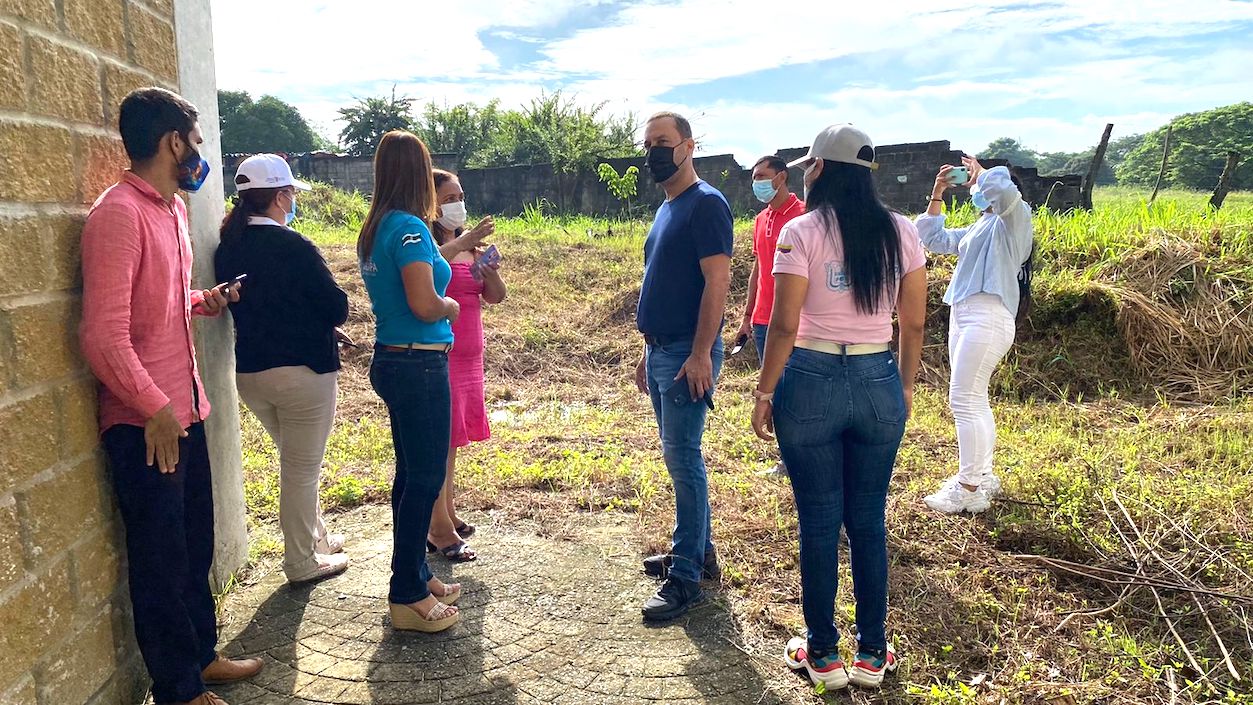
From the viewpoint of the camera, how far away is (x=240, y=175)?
121 inches

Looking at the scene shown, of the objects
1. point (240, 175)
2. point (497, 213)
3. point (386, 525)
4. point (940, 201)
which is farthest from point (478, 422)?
point (497, 213)

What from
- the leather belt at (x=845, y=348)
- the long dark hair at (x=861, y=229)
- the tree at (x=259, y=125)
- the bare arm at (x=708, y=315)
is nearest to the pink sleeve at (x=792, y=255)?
the long dark hair at (x=861, y=229)

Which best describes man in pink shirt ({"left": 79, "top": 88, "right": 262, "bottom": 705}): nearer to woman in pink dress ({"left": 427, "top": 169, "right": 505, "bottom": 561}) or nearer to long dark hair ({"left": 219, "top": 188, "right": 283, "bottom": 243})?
long dark hair ({"left": 219, "top": 188, "right": 283, "bottom": 243})

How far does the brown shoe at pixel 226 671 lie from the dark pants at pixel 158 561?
0.19 meters

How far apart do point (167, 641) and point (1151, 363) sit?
25.1ft

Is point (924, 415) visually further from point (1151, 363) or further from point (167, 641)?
point (167, 641)

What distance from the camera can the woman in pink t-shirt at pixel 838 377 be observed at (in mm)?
2551

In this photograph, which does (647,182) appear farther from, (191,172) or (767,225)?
(191,172)

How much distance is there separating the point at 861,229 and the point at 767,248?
224 cm

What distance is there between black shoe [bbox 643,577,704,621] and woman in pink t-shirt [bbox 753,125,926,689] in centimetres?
64

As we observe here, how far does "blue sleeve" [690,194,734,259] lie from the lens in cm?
302

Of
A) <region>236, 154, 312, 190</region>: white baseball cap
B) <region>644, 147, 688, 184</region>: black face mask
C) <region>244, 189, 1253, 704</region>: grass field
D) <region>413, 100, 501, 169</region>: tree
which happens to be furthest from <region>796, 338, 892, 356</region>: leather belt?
<region>413, 100, 501, 169</region>: tree

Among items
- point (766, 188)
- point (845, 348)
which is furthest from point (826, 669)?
point (766, 188)

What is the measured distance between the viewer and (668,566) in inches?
135
